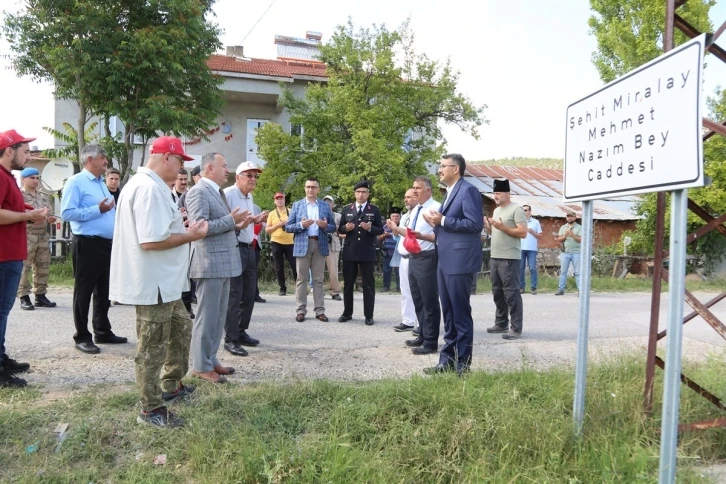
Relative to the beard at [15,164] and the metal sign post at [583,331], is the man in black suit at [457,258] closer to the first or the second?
the metal sign post at [583,331]

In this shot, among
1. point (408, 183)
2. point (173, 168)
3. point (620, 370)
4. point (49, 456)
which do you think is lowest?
point (49, 456)

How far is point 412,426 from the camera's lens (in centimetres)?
345

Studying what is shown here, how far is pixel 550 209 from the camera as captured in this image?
24672mm

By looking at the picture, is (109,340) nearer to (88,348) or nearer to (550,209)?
(88,348)

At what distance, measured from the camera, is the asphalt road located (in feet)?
16.1

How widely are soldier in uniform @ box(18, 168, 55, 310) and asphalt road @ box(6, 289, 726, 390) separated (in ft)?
0.92

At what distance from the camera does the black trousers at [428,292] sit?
19.5 ft

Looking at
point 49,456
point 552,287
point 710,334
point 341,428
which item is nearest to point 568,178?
point 341,428

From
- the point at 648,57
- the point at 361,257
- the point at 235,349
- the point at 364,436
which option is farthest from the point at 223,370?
the point at 648,57

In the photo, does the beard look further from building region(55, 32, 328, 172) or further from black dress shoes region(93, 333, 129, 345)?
building region(55, 32, 328, 172)

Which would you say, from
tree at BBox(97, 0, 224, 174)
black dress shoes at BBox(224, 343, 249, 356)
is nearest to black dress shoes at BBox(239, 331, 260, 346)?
black dress shoes at BBox(224, 343, 249, 356)

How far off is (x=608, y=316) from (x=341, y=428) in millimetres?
7391

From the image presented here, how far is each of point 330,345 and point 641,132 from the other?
13.9 ft

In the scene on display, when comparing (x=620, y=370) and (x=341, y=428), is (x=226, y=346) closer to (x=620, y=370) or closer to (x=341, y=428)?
(x=341, y=428)
